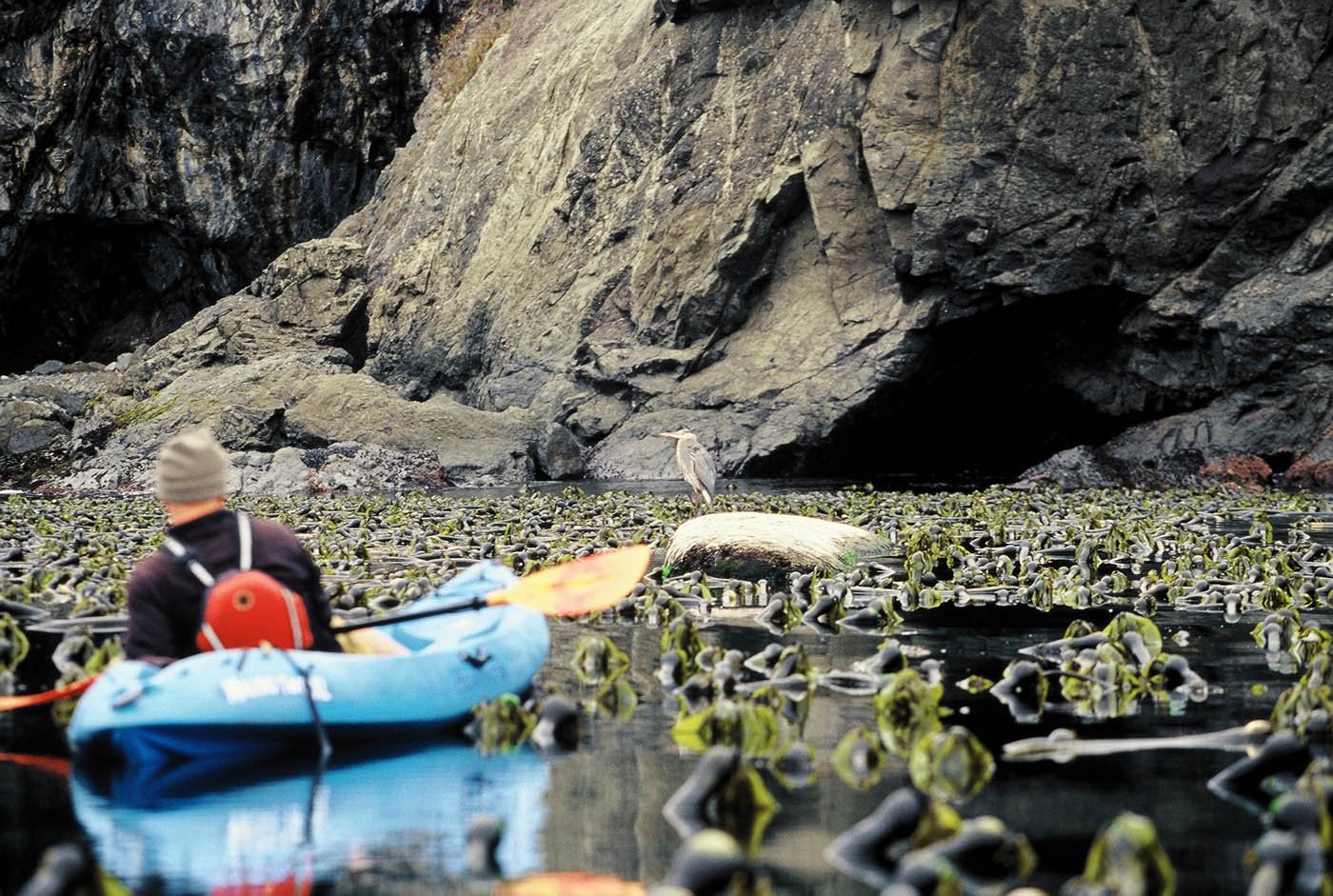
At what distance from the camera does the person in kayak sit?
596 centimetres

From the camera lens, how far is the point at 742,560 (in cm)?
→ 1181

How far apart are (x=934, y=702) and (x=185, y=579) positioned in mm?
3165

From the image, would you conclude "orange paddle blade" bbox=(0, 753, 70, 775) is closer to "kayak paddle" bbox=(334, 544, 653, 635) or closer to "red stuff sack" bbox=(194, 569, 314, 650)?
"red stuff sack" bbox=(194, 569, 314, 650)

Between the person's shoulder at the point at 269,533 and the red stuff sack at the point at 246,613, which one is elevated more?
the person's shoulder at the point at 269,533

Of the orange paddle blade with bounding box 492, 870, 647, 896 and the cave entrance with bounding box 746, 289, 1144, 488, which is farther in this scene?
the cave entrance with bounding box 746, 289, 1144, 488

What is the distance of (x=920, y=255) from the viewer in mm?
27812

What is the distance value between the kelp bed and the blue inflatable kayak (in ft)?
0.90

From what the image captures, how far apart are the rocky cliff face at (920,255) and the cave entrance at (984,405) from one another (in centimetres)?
9

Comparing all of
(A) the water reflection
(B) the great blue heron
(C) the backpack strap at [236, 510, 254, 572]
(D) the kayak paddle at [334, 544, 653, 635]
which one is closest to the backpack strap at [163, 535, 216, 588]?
(C) the backpack strap at [236, 510, 254, 572]

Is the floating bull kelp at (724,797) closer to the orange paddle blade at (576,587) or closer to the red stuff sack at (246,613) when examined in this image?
the red stuff sack at (246,613)

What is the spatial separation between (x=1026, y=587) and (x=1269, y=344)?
1708 centimetres

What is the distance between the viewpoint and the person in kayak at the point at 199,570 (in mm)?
5961

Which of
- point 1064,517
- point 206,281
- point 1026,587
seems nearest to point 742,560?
point 1026,587

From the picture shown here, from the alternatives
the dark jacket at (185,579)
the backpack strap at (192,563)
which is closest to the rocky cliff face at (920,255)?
the dark jacket at (185,579)
